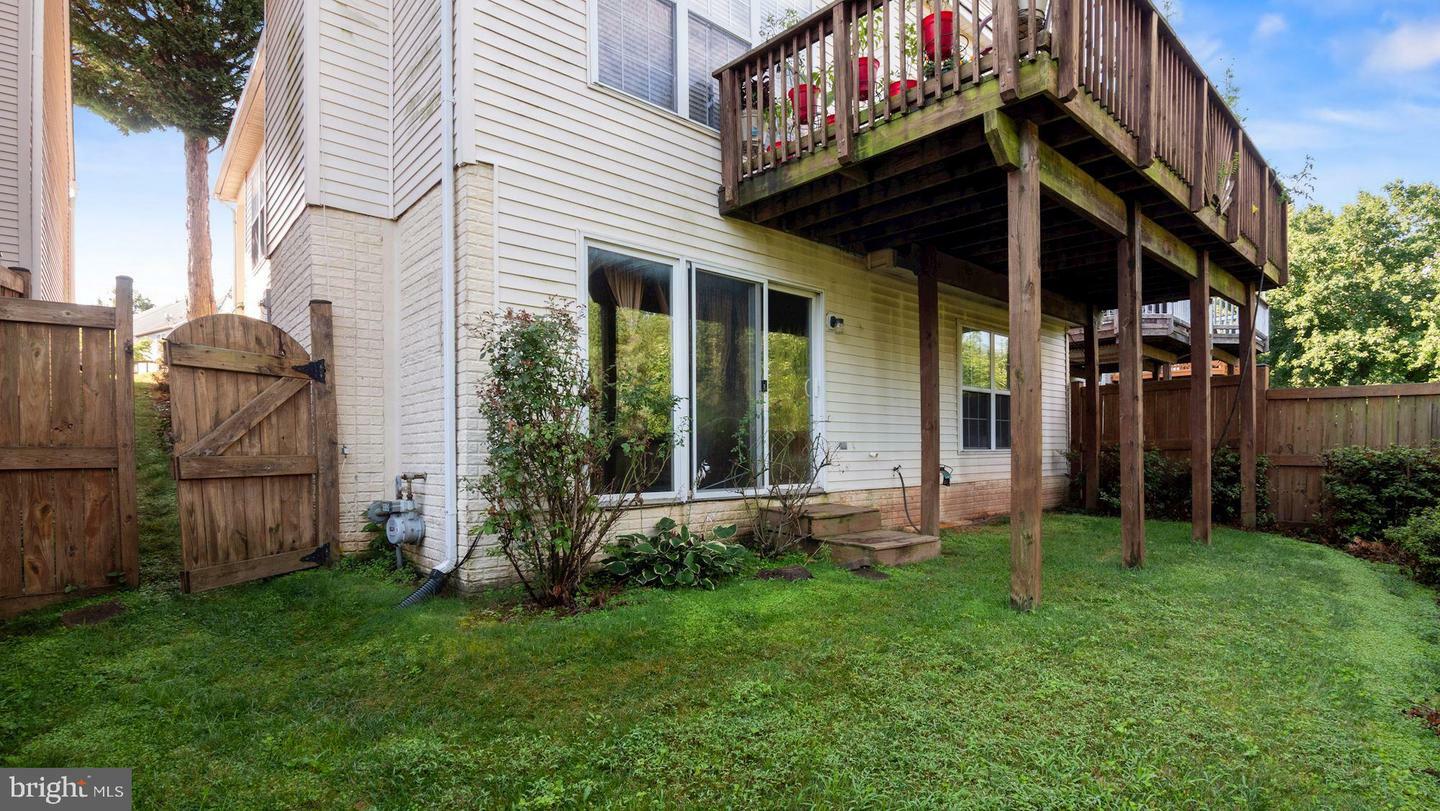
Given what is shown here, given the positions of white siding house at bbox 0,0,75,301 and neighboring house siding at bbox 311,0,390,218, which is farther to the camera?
white siding house at bbox 0,0,75,301

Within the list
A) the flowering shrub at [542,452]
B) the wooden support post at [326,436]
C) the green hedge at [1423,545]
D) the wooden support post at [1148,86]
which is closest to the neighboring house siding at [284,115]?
the wooden support post at [326,436]

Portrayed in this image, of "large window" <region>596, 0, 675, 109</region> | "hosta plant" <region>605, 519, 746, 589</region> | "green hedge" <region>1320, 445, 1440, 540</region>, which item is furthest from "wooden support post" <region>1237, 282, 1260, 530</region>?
"large window" <region>596, 0, 675, 109</region>

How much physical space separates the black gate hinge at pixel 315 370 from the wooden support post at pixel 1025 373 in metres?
4.68

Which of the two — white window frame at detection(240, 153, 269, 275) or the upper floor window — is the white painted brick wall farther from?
the upper floor window

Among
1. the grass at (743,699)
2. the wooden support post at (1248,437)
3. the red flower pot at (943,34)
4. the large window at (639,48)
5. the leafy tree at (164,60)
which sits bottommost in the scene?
the grass at (743,699)

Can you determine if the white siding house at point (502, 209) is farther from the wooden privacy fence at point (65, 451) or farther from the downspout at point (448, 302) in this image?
the wooden privacy fence at point (65, 451)

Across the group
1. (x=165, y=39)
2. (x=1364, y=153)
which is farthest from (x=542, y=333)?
(x=1364, y=153)

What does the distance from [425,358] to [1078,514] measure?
789cm

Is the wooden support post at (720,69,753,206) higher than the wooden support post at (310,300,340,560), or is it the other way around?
the wooden support post at (720,69,753,206)

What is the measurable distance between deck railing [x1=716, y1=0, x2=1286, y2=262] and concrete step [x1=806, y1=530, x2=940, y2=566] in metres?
2.85

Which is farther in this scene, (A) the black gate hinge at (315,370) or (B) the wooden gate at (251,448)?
(A) the black gate hinge at (315,370)

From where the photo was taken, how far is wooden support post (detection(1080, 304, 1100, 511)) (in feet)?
28.3

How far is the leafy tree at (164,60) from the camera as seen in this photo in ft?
33.1

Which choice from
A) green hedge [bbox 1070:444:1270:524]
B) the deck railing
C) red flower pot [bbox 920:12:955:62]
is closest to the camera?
the deck railing
